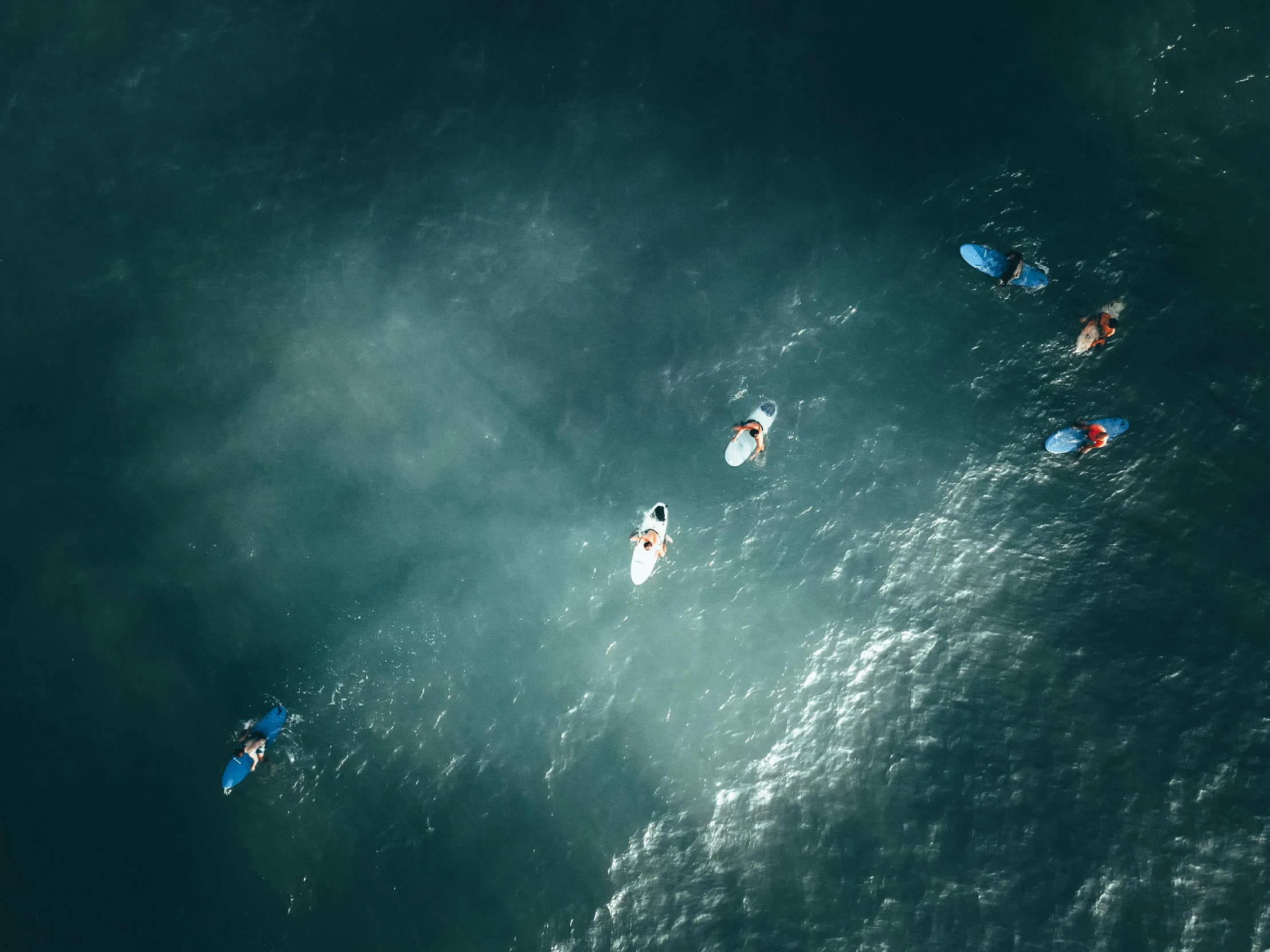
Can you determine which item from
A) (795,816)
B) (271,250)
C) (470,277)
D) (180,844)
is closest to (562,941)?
(795,816)

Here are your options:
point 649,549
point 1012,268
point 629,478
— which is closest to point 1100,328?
point 1012,268

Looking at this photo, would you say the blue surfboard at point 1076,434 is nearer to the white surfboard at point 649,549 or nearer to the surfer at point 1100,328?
the surfer at point 1100,328

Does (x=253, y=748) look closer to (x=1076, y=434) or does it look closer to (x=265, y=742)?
(x=265, y=742)

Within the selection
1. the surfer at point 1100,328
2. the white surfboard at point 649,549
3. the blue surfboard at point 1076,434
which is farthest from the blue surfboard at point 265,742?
the surfer at point 1100,328

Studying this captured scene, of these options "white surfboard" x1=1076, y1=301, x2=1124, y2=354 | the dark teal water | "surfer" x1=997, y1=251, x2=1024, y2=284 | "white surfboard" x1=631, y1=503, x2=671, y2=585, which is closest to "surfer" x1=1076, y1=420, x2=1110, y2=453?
the dark teal water

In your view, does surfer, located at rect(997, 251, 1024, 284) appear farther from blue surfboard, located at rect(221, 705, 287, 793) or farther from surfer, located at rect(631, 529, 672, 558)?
blue surfboard, located at rect(221, 705, 287, 793)
